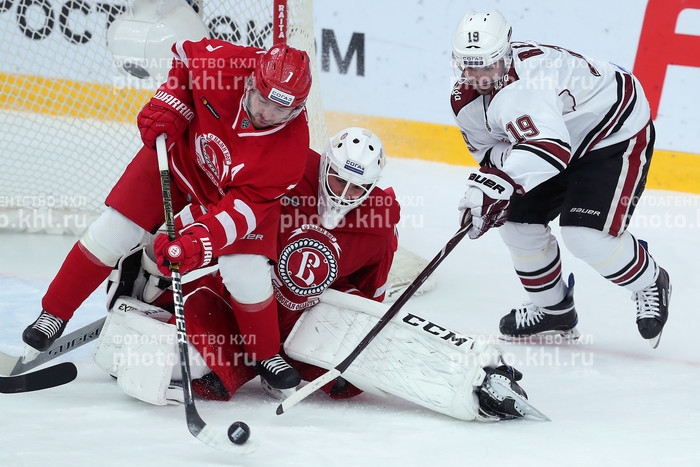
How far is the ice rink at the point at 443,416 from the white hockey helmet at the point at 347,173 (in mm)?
507

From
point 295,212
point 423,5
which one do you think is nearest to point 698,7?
point 423,5

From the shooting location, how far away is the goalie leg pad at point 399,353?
2.18 metres

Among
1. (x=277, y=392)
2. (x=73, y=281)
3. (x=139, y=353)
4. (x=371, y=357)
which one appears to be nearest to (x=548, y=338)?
(x=371, y=357)

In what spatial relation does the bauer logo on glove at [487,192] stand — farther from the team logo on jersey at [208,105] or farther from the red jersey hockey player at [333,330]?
the team logo on jersey at [208,105]

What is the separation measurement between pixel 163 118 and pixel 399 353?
0.84m

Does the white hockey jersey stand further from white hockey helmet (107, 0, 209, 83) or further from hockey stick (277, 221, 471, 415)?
white hockey helmet (107, 0, 209, 83)

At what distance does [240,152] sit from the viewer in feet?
7.25

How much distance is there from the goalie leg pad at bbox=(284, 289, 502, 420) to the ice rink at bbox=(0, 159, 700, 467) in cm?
7

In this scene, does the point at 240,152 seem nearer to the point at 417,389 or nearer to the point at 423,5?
the point at 417,389

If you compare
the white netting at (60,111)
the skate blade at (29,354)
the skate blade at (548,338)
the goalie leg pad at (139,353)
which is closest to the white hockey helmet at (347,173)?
the goalie leg pad at (139,353)

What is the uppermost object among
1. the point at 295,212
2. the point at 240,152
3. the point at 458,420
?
the point at 240,152

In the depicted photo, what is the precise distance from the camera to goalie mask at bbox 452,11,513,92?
2.44 metres

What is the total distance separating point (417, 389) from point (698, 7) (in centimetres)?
289

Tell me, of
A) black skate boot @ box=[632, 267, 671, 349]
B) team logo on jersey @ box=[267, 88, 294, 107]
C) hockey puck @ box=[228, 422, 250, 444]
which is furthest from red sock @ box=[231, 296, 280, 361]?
black skate boot @ box=[632, 267, 671, 349]
